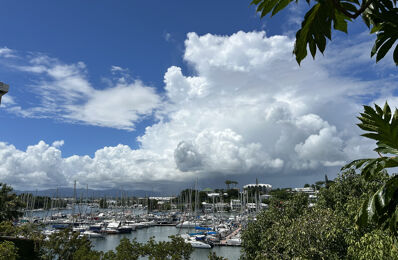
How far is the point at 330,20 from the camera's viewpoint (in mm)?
2035

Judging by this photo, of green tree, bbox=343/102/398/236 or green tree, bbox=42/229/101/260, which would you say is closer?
green tree, bbox=343/102/398/236

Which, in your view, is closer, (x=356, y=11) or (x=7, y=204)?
(x=356, y=11)

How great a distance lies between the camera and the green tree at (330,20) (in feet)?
6.59

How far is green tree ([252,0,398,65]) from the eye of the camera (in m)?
2.01

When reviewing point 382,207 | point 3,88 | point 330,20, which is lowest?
point 382,207

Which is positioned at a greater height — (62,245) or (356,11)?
(356,11)

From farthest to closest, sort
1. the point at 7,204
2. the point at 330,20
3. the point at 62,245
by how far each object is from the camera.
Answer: the point at 7,204
the point at 62,245
the point at 330,20

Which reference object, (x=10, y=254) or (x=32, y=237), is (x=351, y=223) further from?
(x=32, y=237)

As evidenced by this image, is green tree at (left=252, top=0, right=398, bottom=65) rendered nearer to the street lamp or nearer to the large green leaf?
the large green leaf

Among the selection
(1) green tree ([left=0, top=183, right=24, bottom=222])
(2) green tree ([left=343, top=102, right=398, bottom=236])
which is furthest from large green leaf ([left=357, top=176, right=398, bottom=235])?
(1) green tree ([left=0, top=183, right=24, bottom=222])

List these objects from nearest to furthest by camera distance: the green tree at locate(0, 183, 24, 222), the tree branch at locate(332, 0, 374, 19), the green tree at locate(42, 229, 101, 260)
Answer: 1. the tree branch at locate(332, 0, 374, 19)
2. the green tree at locate(42, 229, 101, 260)
3. the green tree at locate(0, 183, 24, 222)

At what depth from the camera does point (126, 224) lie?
7981 centimetres

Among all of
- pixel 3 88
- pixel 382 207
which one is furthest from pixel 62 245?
pixel 382 207

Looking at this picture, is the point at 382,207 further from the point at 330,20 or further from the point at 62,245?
the point at 62,245
